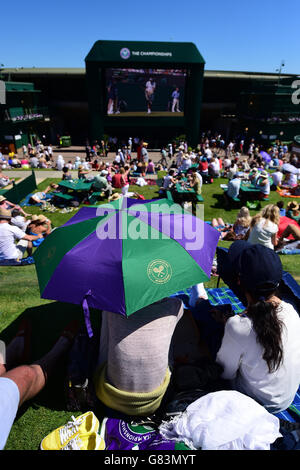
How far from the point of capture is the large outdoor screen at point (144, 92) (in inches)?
982

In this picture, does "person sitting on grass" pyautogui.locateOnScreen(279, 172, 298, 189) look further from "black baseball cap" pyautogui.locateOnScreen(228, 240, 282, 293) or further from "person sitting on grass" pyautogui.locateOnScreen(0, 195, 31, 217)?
"black baseball cap" pyautogui.locateOnScreen(228, 240, 282, 293)

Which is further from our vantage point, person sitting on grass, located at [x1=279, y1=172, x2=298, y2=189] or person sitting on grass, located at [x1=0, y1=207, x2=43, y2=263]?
person sitting on grass, located at [x1=279, y1=172, x2=298, y2=189]

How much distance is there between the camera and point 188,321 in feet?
10.6

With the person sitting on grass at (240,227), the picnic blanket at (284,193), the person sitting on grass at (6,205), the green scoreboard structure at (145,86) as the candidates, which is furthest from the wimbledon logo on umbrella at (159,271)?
the green scoreboard structure at (145,86)

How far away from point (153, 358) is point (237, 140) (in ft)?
105

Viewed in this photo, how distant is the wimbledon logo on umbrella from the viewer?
251 centimetres

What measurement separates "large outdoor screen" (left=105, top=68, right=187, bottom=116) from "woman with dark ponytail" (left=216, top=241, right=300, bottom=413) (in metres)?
27.5

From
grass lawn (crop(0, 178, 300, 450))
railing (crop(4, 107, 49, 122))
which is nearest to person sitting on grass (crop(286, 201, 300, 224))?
grass lawn (crop(0, 178, 300, 450))

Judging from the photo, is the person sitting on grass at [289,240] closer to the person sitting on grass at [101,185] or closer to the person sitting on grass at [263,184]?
the person sitting on grass at [263,184]

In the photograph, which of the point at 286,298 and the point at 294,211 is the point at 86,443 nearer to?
the point at 286,298

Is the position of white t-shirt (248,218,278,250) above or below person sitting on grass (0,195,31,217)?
above

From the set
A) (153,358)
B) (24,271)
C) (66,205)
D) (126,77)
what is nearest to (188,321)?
(153,358)

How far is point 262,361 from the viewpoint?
7.04 ft

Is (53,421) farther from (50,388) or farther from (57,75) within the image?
(57,75)
